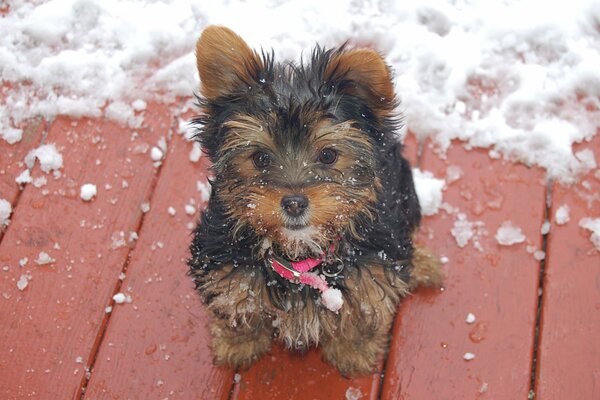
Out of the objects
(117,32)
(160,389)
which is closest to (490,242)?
(160,389)

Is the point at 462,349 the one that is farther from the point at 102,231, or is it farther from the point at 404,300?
the point at 102,231

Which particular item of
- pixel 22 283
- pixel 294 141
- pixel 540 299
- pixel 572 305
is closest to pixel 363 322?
pixel 294 141

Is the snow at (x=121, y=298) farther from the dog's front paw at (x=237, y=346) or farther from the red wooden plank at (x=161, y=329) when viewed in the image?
the dog's front paw at (x=237, y=346)

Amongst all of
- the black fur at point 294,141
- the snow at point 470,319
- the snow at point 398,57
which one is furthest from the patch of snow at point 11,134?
the snow at point 470,319

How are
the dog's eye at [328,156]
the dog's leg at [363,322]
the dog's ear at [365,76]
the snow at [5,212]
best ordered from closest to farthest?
the dog's ear at [365,76] → the dog's eye at [328,156] → the dog's leg at [363,322] → the snow at [5,212]

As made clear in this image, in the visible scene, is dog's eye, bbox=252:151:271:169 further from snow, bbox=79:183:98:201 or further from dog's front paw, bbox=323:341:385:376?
snow, bbox=79:183:98:201

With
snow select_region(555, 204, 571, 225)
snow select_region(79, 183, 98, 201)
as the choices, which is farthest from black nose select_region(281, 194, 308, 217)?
snow select_region(555, 204, 571, 225)

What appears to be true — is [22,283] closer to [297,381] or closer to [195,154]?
[195,154]
